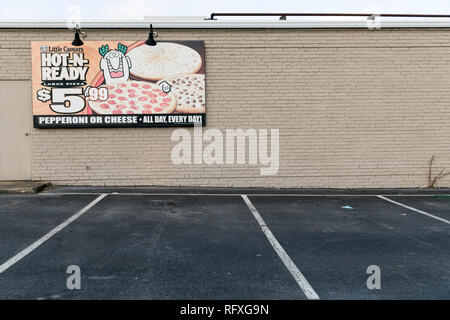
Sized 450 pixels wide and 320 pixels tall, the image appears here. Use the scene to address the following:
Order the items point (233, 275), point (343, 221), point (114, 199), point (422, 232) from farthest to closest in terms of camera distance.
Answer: point (114, 199) → point (343, 221) → point (422, 232) → point (233, 275)

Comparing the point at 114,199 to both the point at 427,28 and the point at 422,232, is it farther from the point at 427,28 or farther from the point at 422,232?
the point at 427,28

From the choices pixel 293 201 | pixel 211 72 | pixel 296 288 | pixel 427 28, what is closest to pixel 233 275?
pixel 296 288

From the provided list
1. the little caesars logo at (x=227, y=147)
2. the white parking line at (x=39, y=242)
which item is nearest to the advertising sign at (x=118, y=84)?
the little caesars logo at (x=227, y=147)

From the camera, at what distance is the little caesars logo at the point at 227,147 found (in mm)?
10625

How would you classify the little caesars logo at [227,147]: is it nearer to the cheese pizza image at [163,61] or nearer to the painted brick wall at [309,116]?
the painted brick wall at [309,116]

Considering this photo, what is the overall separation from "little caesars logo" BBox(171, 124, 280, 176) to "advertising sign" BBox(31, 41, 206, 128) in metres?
0.49

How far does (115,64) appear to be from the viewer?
1036 centimetres

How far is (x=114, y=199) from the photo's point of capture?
8.80 m

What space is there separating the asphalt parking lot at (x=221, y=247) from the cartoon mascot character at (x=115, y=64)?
11.7ft

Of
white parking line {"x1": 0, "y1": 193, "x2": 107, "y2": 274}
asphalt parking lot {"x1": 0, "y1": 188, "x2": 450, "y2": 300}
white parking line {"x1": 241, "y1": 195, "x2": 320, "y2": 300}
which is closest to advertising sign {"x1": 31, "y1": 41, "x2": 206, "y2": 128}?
asphalt parking lot {"x1": 0, "y1": 188, "x2": 450, "y2": 300}

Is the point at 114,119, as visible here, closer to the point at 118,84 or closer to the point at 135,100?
the point at 135,100

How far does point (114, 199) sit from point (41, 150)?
3.25 m

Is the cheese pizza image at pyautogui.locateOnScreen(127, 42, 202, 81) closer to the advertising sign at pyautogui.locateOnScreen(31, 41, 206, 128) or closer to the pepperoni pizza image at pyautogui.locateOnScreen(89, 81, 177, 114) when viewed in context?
the advertising sign at pyautogui.locateOnScreen(31, 41, 206, 128)
